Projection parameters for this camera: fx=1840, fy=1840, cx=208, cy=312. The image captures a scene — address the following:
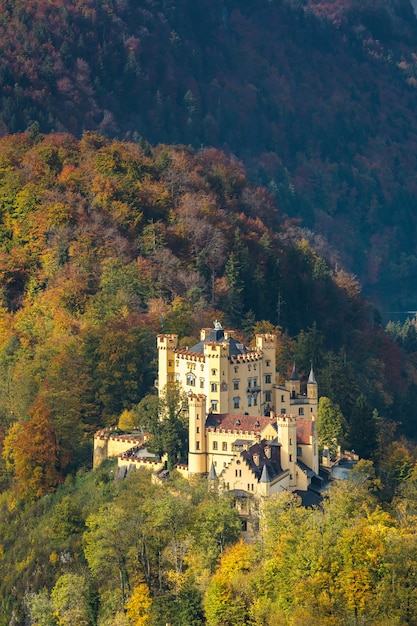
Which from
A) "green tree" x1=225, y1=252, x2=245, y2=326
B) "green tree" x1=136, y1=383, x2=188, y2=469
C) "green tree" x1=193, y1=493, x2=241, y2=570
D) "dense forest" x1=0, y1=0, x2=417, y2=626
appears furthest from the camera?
"green tree" x1=225, y1=252, x2=245, y2=326

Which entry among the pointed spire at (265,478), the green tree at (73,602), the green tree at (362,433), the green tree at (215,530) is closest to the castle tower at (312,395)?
the green tree at (362,433)

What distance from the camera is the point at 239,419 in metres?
117

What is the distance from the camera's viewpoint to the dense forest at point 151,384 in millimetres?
→ 102438

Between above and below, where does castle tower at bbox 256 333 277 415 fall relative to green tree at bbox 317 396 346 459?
above

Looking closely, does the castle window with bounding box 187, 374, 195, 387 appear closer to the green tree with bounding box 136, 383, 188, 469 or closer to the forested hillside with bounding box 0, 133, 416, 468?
the green tree with bounding box 136, 383, 188, 469

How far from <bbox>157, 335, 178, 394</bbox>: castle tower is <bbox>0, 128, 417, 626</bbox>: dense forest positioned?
2.39 meters

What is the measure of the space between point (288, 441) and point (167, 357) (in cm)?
1741

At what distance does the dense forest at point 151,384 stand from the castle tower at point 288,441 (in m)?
3.97

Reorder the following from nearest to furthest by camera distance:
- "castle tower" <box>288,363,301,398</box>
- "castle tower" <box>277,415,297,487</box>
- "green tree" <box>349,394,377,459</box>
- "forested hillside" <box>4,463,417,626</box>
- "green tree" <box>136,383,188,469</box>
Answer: "forested hillside" <box>4,463,417,626</box>
"castle tower" <box>277,415,297,487</box>
"green tree" <box>136,383,188,469</box>
"castle tower" <box>288,363,301,398</box>
"green tree" <box>349,394,377,459</box>

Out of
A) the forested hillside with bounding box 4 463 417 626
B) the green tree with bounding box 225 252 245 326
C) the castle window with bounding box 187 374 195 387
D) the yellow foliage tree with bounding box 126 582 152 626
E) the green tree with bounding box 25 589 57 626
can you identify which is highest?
the green tree with bounding box 225 252 245 326

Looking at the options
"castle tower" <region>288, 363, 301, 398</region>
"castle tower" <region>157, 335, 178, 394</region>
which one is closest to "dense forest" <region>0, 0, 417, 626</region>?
"castle tower" <region>157, 335, 178, 394</region>

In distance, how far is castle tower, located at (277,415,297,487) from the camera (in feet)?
367

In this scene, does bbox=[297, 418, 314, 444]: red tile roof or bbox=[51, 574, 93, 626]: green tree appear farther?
bbox=[297, 418, 314, 444]: red tile roof

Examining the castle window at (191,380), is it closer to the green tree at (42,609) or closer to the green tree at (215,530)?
the green tree at (215,530)
